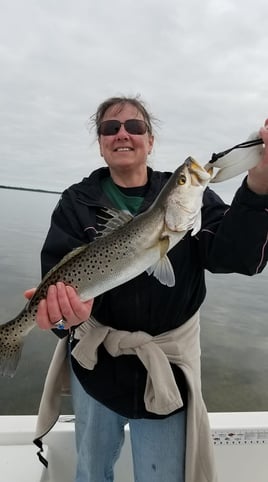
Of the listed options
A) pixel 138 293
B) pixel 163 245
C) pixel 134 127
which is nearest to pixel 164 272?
pixel 163 245

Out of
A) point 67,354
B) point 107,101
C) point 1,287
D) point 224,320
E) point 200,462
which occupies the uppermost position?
point 107,101

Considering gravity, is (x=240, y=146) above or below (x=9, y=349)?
above

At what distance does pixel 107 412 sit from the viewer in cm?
284

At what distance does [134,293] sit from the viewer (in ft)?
8.77

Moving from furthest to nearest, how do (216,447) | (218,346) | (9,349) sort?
1. (218,346)
2. (216,447)
3. (9,349)

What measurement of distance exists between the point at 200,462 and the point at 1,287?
1341cm

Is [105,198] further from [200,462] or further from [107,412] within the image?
[200,462]

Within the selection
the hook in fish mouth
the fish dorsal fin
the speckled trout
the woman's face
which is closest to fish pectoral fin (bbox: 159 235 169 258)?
the speckled trout

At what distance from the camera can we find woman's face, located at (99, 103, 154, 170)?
2.87 metres

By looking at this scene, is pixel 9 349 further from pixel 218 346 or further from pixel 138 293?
pixel 218 346

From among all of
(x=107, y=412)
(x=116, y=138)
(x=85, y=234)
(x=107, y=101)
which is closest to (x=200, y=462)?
(x=107, y=412)

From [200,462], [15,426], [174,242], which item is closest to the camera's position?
[174,242]

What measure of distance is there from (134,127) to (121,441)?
2399 millimetres

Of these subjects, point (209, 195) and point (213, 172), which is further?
point (209, 195)
